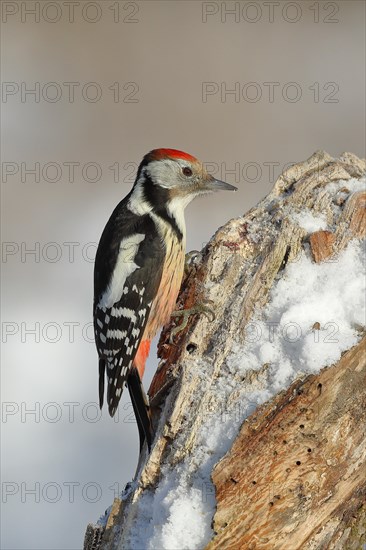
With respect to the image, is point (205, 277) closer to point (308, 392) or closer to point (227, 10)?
point (308, 392)

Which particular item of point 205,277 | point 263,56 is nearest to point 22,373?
point 205,277

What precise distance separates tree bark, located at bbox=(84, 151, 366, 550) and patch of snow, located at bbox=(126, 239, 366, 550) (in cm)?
3

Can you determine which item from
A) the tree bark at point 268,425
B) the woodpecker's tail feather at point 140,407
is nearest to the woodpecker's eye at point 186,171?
the tree bark at point 268,425

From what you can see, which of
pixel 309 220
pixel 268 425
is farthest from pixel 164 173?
pixel 268 425

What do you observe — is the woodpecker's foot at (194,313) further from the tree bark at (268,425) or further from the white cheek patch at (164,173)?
the white cheek patch at (164,173)

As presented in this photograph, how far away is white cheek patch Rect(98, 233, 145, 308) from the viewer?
3688 mm

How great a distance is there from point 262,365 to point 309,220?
2.30 ft

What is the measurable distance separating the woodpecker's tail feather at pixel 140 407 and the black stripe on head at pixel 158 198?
776mm

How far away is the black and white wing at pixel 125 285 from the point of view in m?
3.65

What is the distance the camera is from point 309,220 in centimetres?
313

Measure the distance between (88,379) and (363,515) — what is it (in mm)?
3311

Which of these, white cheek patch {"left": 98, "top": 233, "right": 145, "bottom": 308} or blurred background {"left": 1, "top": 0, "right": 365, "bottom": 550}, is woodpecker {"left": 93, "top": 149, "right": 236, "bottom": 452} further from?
blurred background {"left": 1, "top": 0, "right": 365, "bottom": 550}

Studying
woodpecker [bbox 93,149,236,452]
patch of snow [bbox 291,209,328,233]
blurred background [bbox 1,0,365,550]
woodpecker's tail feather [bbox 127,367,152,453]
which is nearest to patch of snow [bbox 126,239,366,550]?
patch of snow [bbox 291,209,328,233]

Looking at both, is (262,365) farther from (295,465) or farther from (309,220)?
(309,220)
